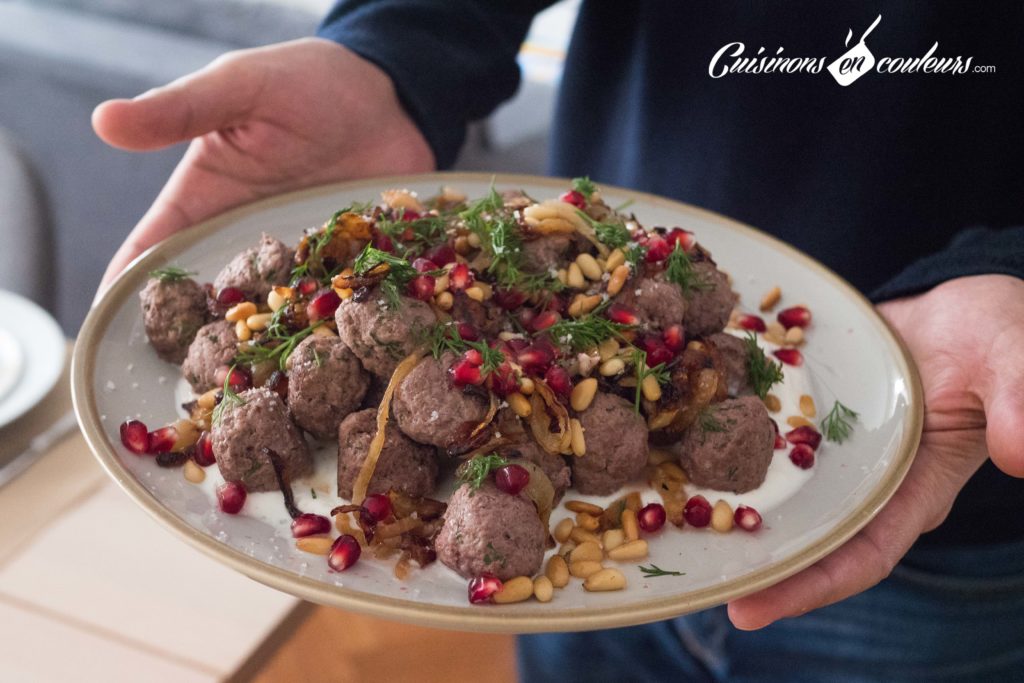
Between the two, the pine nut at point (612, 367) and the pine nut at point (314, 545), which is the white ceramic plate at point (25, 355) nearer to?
the pine nut at point (314, 545)

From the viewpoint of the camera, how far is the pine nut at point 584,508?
222 centimetres

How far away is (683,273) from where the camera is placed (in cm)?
260

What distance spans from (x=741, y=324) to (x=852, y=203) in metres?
0.83

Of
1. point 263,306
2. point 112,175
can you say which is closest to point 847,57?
point 263,306

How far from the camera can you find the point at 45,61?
7.31 m

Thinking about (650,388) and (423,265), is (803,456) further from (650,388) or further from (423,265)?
(423,265)

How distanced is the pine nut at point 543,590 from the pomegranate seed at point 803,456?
2.52ft

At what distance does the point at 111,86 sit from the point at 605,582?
649 cm

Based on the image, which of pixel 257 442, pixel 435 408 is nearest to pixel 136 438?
pixel 257 442

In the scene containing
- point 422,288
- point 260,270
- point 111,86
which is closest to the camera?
point 422,288

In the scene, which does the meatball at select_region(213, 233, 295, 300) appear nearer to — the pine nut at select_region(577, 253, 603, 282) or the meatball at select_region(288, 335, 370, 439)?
the meatball at select_region(288, 335, 370, 439)

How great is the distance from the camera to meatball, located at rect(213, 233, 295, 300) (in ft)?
8.36

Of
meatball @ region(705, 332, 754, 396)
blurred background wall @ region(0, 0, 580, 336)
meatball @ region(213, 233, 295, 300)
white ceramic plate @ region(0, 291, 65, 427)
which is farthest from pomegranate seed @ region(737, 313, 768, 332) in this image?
blurred background wall @ region(0, 0, 580, 336)

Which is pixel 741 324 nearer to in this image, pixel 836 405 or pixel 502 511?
pixel 836 405
